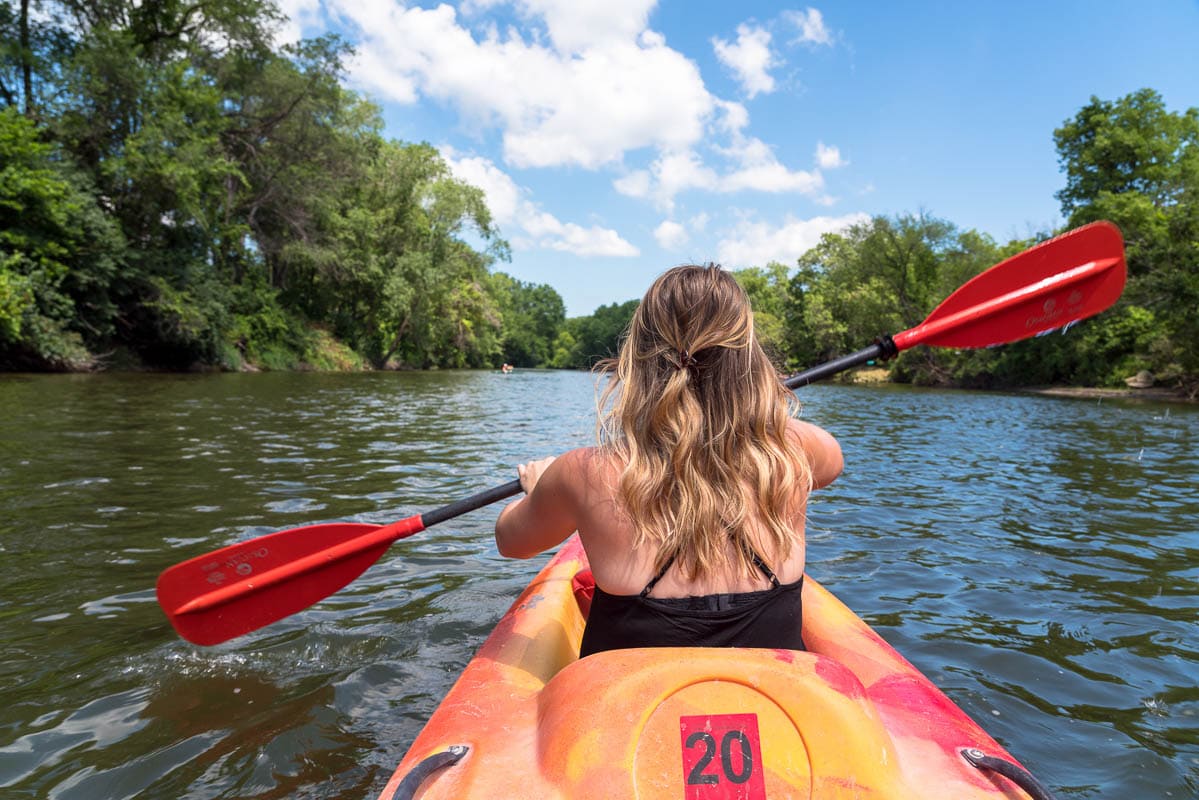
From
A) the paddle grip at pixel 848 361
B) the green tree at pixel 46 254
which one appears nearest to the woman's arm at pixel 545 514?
the paddle grip at pixel 848 361

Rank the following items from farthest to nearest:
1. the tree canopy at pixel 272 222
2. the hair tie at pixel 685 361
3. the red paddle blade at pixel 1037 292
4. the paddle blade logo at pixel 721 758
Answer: the tree canopy at pixel 272 222
the red paddle blade at pixel 1037 292
the hair tie at pixel 685 361
the paddle blade logo at pixel 721 758

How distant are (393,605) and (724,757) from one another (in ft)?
8.99

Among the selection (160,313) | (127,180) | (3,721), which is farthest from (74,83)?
(3,721)

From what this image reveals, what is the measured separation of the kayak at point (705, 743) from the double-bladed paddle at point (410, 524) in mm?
1304

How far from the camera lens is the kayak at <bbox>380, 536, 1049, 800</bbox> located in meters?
1.24

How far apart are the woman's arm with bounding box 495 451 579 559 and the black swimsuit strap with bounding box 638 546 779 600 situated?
0.27 metres

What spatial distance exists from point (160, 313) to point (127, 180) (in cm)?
345

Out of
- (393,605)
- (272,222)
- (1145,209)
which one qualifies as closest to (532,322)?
(272,222)

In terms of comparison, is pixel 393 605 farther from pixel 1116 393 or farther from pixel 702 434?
pixel 1116 393

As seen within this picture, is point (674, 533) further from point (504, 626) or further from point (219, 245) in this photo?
point (219, 245)

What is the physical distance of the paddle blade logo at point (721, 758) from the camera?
1.22 m

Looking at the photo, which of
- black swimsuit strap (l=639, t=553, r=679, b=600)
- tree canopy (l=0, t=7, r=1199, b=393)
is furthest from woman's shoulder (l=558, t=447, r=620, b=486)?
tree canopy (l=0, t=7, r=1199, b=393)

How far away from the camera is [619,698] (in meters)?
1.34

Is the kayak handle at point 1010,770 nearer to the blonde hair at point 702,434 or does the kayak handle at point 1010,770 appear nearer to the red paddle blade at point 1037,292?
the blonde hair at point 702,434
